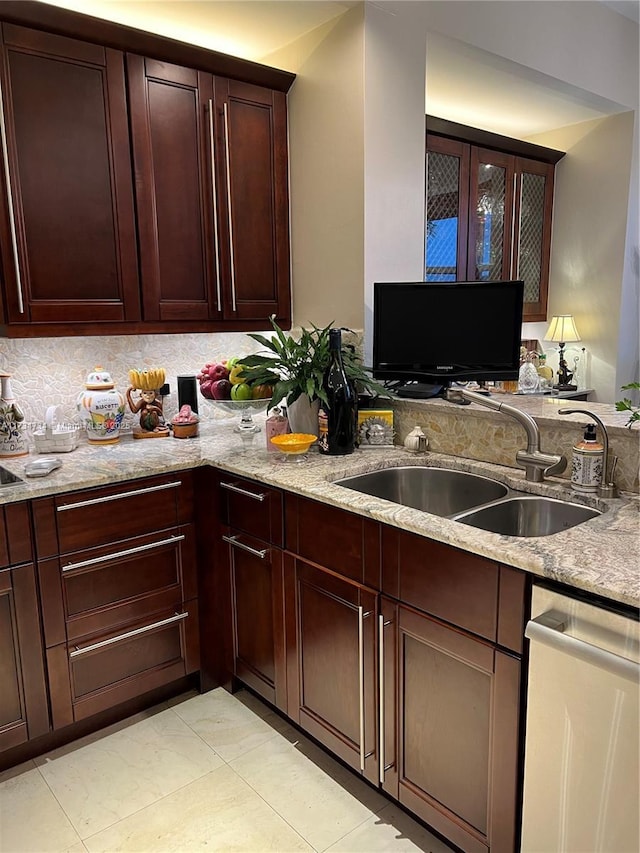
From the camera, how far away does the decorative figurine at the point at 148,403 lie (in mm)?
2527

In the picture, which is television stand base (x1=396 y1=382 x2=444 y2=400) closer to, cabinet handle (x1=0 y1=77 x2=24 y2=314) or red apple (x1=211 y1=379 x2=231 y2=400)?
red apple (x1=211 y1=379 x2=231 y2=400)

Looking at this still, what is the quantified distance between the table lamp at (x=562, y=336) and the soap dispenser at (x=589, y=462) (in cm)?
239

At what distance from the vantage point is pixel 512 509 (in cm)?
176

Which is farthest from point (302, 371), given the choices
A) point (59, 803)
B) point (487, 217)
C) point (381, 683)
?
point (487, 217)

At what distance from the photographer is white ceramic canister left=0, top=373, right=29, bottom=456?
2215mm

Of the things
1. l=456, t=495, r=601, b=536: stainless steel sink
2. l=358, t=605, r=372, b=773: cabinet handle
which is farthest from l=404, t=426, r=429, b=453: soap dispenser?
l=358, t=605, r=372, b=773: cabinet handle

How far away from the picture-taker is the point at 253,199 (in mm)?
2547

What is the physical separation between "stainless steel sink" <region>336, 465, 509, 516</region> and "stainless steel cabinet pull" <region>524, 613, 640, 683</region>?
30.5 inches

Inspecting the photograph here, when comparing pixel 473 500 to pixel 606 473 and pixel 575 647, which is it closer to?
pixel 606 473

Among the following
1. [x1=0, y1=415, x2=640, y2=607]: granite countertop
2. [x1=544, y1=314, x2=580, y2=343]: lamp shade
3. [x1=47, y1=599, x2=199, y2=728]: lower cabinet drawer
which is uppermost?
[x1=544, y1=314, x2=580, y2=343]: lamp shade

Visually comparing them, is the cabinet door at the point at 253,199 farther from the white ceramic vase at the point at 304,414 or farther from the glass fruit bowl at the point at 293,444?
the glass fruit bowl at the point at 293,444

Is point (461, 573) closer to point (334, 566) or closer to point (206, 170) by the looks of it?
point (334, 566)

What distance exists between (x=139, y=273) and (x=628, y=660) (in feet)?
6.55

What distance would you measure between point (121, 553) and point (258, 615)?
1.66 ft
